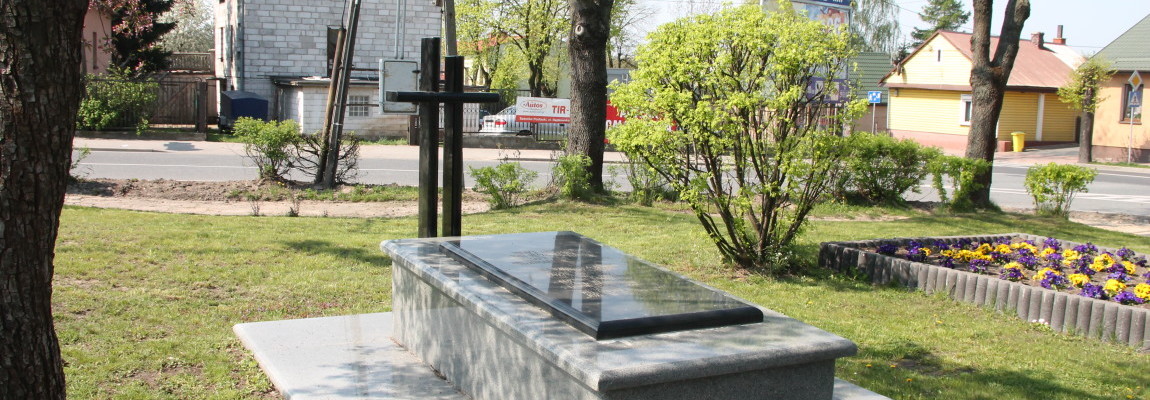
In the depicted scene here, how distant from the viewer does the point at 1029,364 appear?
5.90 meters

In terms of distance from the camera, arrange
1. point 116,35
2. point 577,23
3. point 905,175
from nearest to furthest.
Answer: point 577,23
point 905,175
point 116,35

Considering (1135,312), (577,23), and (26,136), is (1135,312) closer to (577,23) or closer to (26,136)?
(26,136)

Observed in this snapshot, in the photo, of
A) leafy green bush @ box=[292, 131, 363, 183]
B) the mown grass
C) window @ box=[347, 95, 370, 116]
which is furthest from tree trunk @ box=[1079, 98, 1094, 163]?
leafy green bush @ box=[292, 131, 363, 183]

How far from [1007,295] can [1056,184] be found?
7820 millimetres

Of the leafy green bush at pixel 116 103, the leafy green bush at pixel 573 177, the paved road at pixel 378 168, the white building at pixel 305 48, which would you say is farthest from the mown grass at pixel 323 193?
the white building at pixel 305 48

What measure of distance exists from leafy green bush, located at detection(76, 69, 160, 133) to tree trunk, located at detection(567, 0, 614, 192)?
1680cm

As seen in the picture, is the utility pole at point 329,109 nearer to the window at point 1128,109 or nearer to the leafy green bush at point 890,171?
the leafy green bush at point 890,171

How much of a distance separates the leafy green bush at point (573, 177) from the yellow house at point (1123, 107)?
2837 cm

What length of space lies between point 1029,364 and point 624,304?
3.09 meters

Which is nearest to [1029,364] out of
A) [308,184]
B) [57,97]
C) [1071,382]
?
[1071,382]

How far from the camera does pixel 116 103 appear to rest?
26031 mm

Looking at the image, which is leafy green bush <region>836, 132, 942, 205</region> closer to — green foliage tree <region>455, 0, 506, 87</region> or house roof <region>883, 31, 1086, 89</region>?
green foliage tree <region>455, 0, 506, 87</region>

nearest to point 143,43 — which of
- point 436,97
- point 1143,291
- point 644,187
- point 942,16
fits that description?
point 644,187

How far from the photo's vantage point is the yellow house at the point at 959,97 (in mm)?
41250
